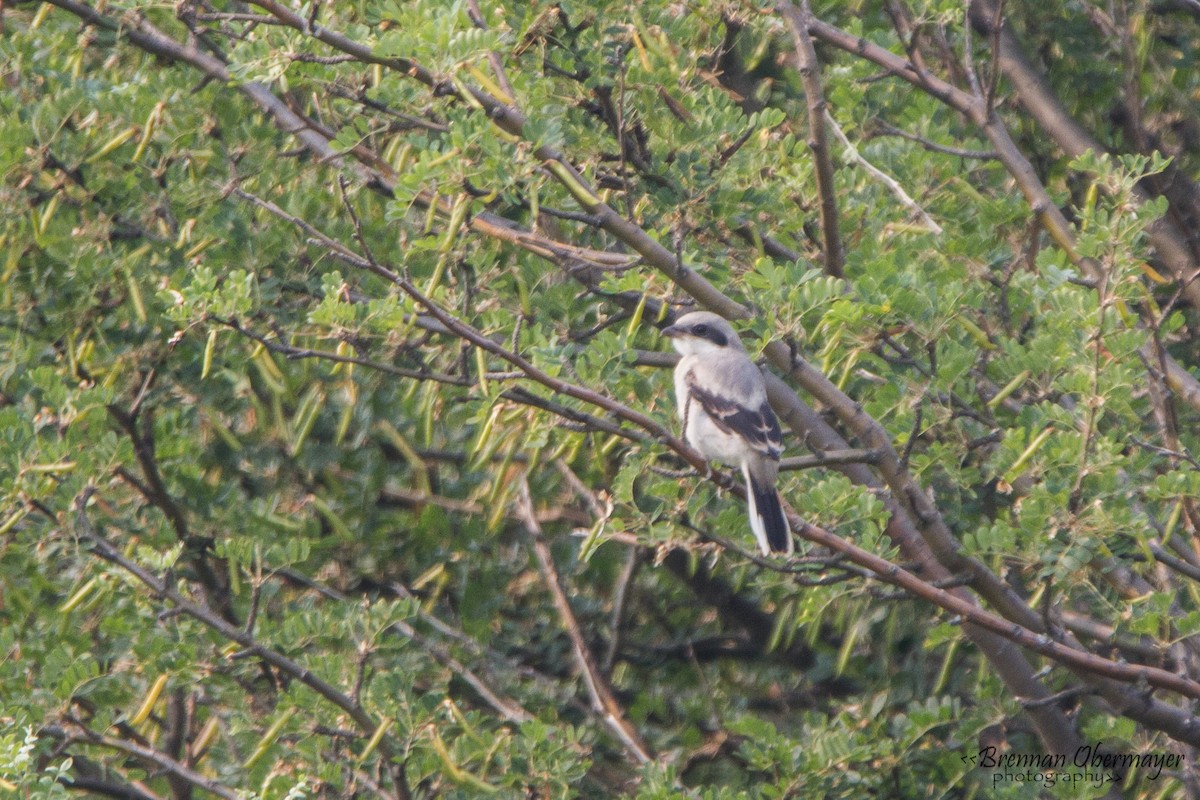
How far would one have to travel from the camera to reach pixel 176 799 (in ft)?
16.1

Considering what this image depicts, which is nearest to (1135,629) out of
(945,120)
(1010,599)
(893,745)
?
(1010,599)

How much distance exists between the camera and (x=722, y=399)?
4.66 meters

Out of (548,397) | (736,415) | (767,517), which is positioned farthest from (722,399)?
(548,397)

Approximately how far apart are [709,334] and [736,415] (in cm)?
37

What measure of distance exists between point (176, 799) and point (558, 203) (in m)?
2.43

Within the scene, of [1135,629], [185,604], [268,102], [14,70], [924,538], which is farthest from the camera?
[14,70]

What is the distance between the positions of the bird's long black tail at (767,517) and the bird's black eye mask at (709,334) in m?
0.76

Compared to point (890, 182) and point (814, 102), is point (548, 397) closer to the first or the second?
point (814, 102)

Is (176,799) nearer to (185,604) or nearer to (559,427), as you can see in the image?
(185,604)

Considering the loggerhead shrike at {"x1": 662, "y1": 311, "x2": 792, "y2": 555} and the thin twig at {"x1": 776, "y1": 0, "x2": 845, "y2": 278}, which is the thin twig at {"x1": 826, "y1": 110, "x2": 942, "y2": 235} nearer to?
the thin twig at {"x1": 776, "y1": 0, "x2": 845, "y2": 278}

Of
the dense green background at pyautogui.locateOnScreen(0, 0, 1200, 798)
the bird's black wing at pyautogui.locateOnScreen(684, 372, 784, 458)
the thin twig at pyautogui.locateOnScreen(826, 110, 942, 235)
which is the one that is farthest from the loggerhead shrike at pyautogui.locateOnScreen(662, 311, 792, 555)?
the thin twig at pyautogui.locateOnScreen(826, 110, 942, 235)

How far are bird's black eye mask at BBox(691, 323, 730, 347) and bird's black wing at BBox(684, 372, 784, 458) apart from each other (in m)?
0.23

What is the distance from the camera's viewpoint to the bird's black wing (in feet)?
14.8

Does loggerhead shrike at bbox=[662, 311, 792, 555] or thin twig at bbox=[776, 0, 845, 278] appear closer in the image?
thin twig at bbox=[776, 0, 845, 278]
